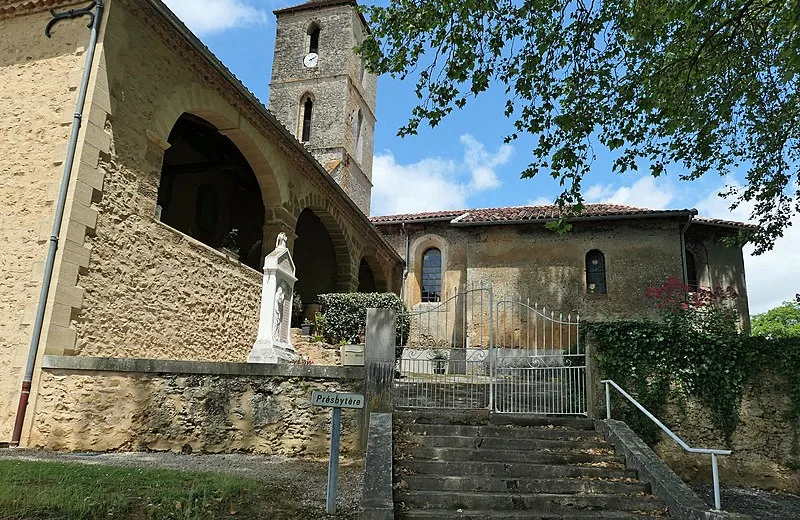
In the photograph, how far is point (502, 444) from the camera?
A: 6613 mm

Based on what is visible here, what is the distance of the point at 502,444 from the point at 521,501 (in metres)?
1.28

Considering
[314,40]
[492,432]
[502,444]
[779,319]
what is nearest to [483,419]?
[492,432]

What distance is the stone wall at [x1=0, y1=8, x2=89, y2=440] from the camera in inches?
264

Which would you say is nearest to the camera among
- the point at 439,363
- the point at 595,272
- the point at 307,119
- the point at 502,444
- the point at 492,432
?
the point at 502,444

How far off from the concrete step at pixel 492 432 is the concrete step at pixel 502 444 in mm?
143

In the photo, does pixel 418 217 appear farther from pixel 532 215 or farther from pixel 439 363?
pixel 439 363

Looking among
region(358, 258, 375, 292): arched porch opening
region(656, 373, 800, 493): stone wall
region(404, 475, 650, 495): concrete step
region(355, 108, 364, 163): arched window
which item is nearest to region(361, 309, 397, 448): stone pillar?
region(404, 475, 650, 495): concrete step

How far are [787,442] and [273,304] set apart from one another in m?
8.61

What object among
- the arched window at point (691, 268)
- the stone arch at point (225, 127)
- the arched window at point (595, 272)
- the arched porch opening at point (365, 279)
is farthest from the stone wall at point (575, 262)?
the stone arch at point (225, 127)

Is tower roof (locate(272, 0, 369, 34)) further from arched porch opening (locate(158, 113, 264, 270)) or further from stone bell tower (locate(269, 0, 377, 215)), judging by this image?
arched porch opening (locate(158, 113, 264, 270))

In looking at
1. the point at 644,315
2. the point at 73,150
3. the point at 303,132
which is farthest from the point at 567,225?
the point at 303,132

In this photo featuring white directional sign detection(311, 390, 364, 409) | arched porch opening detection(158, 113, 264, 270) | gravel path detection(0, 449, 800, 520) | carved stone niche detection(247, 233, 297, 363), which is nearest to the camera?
white directional sign detection(311, 390, 364, 409)

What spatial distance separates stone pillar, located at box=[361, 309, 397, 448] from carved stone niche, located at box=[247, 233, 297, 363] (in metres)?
2.45

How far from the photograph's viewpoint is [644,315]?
16500 millimetres
